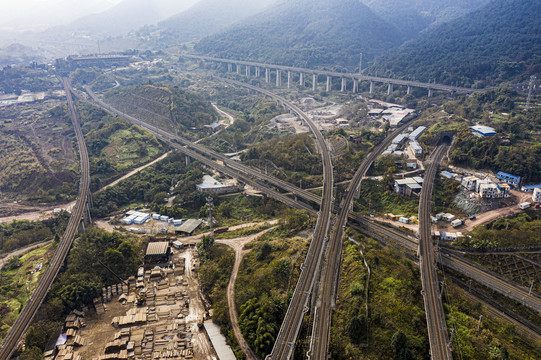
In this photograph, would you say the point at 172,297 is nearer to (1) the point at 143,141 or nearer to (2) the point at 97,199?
(2) the point at 97,199

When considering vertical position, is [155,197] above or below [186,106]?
below

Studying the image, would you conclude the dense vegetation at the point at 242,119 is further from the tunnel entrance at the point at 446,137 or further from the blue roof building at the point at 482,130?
the blue roof building at the point at 482,130

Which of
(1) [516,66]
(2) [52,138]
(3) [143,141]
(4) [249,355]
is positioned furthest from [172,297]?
(1) [516,66]

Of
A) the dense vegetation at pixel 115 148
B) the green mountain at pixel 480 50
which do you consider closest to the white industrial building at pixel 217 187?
the dense vegetation at pixel 115 148

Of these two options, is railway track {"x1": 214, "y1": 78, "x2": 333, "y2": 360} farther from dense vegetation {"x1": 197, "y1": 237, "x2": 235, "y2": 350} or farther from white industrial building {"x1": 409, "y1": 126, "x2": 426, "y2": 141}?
white industrial building {"x1": 409, "y1": 126, "x2": 426, "y2": 141}

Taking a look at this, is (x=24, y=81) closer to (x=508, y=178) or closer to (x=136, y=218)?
(x=136, y=218)

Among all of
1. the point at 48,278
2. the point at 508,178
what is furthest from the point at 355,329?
the point at 508,178

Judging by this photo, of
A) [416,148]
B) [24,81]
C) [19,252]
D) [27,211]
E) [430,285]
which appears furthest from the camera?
[24,81]
